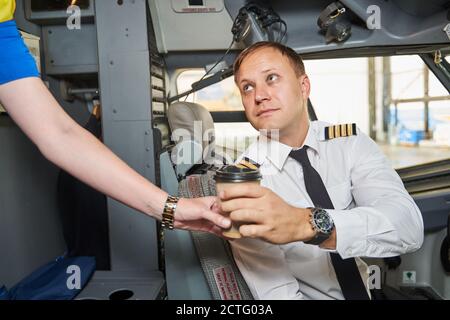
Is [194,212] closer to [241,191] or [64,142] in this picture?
[241,191]

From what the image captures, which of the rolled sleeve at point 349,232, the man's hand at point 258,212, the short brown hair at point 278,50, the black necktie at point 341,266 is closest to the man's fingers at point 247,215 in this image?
the man's hand at point 258,212

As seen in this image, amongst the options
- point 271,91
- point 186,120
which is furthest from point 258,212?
point 186,120

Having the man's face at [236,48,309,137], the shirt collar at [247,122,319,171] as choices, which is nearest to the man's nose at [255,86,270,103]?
the man's face at [236,48,309,137]

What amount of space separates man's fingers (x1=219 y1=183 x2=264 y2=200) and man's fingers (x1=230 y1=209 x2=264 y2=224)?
0.03 m

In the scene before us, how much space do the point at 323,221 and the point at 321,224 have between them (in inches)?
0.4

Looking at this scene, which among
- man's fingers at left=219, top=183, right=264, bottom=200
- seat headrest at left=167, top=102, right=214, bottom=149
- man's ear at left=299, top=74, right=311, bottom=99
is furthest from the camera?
seat headrest at left=167, top=102, right=214, bottom=149

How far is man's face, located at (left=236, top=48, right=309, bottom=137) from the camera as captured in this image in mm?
1071

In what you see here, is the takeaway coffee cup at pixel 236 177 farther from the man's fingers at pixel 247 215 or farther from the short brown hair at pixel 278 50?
the short brown hair at pixel 278 50

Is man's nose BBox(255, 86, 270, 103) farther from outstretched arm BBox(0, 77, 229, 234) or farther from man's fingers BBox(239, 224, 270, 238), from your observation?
man's fingers BBox(239, 224, 270, 238)

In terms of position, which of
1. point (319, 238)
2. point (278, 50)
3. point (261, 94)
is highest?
point (278, 50)

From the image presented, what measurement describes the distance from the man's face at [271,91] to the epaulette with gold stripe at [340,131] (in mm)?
119

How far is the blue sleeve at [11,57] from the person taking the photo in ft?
2.41

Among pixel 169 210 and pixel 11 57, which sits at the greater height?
pixel 11 57

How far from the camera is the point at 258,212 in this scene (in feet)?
2.11
